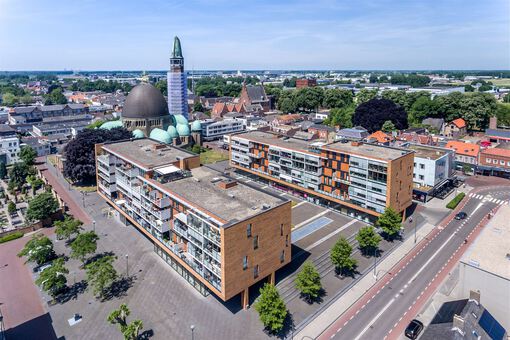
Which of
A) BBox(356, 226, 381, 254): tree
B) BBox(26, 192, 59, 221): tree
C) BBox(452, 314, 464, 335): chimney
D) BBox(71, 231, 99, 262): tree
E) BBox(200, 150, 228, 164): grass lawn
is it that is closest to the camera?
BBox(452, 314, 464, 335): chimney

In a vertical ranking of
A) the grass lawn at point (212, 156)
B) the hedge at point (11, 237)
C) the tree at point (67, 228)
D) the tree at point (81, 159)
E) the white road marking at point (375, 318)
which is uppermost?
the tree at point (81, 159)

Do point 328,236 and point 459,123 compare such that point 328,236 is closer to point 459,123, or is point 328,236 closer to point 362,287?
point 362,287

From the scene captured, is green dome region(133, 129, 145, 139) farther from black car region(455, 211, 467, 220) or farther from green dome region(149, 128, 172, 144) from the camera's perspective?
black car region(455, 211, 467, 220)

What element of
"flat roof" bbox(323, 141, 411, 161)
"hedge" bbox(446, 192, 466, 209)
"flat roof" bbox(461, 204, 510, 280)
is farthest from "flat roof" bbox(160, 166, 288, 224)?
"hedge" bbox(446, 192, 466, 209)

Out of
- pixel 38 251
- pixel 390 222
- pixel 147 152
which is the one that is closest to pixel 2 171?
pixel 147 152

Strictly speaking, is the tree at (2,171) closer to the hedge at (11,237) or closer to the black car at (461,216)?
the hedge at (11,237)

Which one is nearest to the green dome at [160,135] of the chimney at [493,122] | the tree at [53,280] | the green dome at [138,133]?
the green dome at [138,133]
